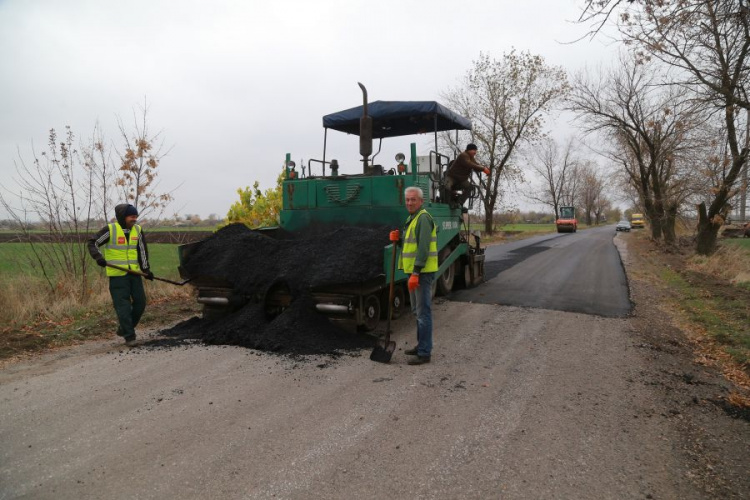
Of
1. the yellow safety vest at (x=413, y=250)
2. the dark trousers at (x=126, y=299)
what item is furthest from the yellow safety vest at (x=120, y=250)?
the yellow safety vest at (x=413, y=250)

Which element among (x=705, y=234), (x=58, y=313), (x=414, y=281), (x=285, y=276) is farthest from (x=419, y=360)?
(x=705, y=234)

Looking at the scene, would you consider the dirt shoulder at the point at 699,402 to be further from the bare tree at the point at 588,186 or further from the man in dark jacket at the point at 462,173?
the bare tree at the point at 588,186

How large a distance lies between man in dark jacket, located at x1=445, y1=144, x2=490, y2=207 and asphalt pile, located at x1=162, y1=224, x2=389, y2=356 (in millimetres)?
2480

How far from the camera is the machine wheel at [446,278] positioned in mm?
Result: 8141

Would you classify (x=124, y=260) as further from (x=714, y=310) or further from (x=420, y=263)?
(x=714, y=310)

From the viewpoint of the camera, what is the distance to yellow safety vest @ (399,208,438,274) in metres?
5.07

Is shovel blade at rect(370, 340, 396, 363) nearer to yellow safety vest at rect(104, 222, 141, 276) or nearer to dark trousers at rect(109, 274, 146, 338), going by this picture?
dark trousers at rect(109, 274, 146, 338)

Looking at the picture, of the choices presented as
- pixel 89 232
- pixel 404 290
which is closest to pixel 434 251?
pixel 404 290

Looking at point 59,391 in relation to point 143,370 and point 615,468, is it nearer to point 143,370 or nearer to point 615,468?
point 143,370

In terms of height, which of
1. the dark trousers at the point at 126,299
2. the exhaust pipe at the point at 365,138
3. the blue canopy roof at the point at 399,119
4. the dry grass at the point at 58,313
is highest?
the blue canopy roof at the point at 399,119

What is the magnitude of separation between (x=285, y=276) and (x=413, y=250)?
1.62 meters

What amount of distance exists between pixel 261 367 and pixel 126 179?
5.82 m

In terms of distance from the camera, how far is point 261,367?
15.5 ft

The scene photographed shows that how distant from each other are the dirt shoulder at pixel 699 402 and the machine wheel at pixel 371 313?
295cm
